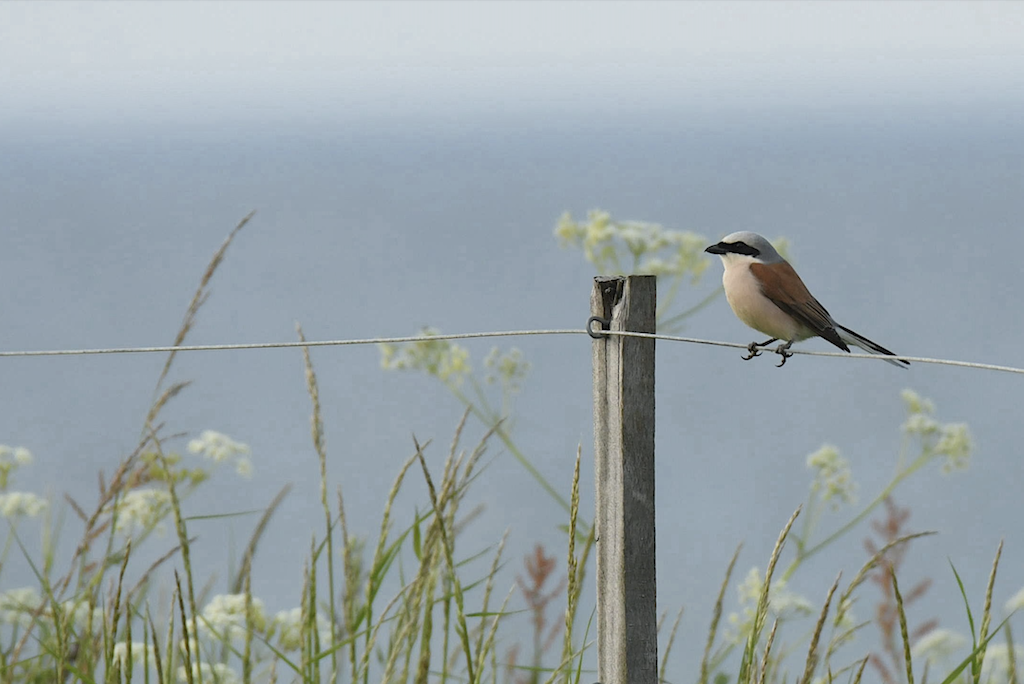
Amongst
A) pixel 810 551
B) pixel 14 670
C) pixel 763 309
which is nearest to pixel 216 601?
pixel 14 670

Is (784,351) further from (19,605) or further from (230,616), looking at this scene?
(19,605)

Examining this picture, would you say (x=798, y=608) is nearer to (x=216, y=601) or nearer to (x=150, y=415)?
(x=216, y=601)

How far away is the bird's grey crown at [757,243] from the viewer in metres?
2.68

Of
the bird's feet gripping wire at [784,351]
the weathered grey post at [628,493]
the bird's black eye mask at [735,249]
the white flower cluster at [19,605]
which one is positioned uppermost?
the bird's black eye mask at [735,249]

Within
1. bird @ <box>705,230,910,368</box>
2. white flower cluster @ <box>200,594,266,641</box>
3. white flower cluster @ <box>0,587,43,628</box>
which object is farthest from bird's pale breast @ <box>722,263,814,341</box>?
white flower cluster @ <box>0,587,43,628</box>

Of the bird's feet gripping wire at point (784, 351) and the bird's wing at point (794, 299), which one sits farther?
the bird's wing at point (794, 299)

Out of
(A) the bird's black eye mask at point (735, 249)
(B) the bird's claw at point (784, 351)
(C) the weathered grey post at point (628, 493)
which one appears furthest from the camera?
(A) the bird's black eye mask at point (735, 249)

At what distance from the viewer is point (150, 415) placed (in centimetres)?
253

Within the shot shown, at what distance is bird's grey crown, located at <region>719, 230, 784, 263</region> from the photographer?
2682 millimetres

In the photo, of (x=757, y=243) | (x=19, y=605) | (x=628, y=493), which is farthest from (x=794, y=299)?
(x=19, y=605)

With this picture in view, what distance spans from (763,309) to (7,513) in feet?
7.50

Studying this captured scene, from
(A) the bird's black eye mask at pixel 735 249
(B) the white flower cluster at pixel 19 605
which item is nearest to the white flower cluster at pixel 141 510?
(B) the white flower cluster at pixel 19 605

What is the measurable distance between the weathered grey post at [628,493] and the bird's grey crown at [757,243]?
919 millimetres

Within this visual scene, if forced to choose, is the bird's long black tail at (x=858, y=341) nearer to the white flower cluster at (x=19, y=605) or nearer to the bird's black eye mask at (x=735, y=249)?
the bird's black eye mask at (x=735, y=249)
